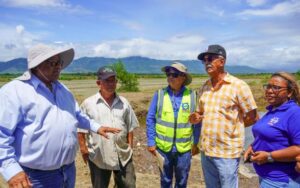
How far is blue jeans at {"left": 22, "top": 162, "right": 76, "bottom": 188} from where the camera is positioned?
3.14 meters

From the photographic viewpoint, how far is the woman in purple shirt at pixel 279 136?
3219 mm

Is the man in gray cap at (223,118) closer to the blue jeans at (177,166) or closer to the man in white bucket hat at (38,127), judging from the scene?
the blue jeans at (177,166)

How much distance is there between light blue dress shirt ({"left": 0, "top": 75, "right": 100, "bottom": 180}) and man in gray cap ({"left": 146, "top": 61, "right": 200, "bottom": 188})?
64.2 inches

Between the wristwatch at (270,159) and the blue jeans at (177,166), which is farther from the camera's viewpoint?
the blue jeans at (177,166)

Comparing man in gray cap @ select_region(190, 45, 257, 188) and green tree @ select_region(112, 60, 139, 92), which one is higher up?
man in gray cap @ select_region(190, 45, 257, 188)

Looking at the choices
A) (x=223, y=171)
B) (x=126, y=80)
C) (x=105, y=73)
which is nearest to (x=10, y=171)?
(x=105, y=73)

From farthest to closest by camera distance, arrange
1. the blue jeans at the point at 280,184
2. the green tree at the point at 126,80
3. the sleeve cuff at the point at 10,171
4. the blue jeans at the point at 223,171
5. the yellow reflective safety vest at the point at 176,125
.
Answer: the green tree at the point at 126,80 < the yellow reflective safety vest at the point at 176,125 < the blue jeans at the point at 223,171 < the blue jeans at the point at 280,184 < the sleeve cuff at the point at 10,171

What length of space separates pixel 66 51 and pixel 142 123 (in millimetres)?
11555

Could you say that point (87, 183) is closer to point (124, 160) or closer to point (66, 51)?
point (124, 160)

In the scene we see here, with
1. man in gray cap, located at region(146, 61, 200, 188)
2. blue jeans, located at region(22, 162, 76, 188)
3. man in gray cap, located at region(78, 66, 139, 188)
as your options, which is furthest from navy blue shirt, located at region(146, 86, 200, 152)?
blue jeans, located at region(22, 162, 76, 188)

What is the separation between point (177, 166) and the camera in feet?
15.7

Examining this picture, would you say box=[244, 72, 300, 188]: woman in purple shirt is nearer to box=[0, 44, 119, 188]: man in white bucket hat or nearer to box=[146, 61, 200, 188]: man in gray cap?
box=[146, 61, 200, 188]: man in gray cap

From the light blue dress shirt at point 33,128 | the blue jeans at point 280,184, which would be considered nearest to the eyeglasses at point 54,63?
the light blue dress shirt at point 33,128

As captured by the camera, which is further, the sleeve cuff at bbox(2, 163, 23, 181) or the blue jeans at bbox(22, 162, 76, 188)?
the blue jeans at bbox(22, 162, 76, 188)
